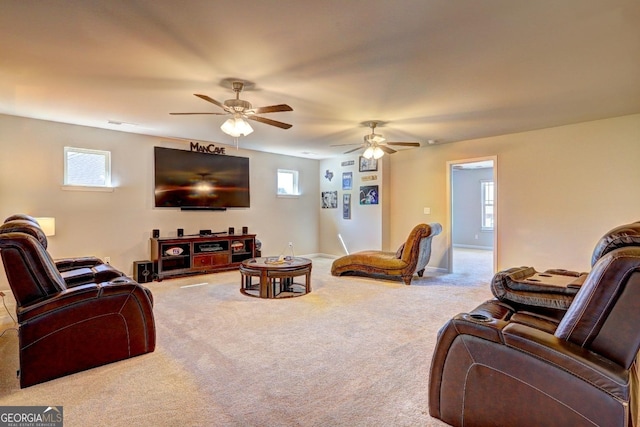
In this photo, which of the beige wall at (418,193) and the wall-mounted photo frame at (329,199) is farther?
the wall-mounted photo frame at (329,199)

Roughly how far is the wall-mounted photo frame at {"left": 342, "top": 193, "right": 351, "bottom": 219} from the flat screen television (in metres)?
2.24

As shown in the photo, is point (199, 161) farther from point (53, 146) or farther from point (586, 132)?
point (586, 132)

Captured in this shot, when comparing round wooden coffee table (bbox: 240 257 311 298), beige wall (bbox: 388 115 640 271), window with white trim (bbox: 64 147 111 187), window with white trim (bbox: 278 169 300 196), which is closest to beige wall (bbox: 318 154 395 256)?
window with white trim (bbox: 278 169 300 196)

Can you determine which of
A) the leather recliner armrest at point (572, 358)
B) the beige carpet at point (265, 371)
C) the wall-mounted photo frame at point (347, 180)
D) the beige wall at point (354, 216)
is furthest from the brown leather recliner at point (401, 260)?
the leather recliner armrest at point (572, 358)

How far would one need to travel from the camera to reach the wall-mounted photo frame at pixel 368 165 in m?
7.03

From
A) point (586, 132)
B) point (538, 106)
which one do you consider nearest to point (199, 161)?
point (538, 106)

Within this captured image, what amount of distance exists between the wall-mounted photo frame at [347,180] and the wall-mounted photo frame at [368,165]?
1.12 feet

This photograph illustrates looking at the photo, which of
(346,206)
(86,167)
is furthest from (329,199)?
(86,167)

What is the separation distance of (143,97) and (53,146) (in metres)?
2.22

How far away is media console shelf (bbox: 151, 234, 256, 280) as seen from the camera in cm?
552

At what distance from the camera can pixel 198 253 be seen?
5844mm

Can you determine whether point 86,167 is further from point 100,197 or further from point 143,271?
point 143,271

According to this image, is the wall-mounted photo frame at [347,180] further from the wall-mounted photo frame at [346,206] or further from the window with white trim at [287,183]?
the window with white trim at [287,183]

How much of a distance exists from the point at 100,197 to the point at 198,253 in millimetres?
1762
